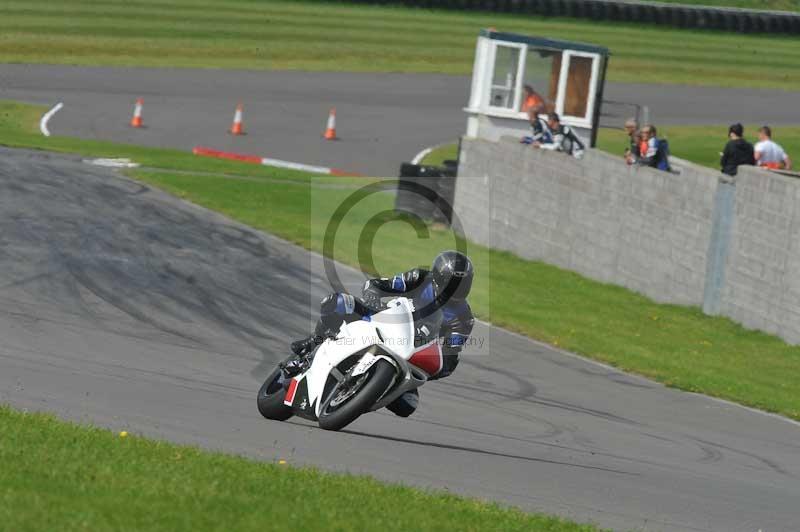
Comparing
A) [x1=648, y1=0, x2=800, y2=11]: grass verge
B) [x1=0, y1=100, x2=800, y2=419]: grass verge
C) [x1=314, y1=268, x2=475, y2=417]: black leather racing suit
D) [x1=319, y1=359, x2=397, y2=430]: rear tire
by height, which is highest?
[x1=648, y1=0, x2=800, y2=11]: grass verge

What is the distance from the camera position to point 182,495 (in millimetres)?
6703

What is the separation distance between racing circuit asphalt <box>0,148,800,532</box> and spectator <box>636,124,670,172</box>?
4917 millimetres

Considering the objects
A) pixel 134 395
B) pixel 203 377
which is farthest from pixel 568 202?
pixel 134 395

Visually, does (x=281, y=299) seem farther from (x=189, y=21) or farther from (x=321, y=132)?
(x=189, y=21)

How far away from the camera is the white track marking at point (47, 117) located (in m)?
30.6

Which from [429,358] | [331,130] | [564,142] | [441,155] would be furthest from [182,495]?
[331,130]

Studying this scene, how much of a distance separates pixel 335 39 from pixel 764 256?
29.3 metres

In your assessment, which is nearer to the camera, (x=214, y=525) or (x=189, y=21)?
(x=214, y=525)

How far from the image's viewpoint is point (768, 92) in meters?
44.0

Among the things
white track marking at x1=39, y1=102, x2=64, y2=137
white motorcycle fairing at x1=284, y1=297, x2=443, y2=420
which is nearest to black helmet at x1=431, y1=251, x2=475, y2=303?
white motorcycle fairing at x1=284, y1=297, x2=443, y2=420

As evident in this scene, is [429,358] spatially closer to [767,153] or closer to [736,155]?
[736,155]

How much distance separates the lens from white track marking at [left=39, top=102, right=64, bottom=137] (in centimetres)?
3063

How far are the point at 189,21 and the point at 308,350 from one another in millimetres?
37785

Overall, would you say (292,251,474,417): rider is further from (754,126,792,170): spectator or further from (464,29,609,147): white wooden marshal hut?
(464,29,609,147): white wooden marshal hut
